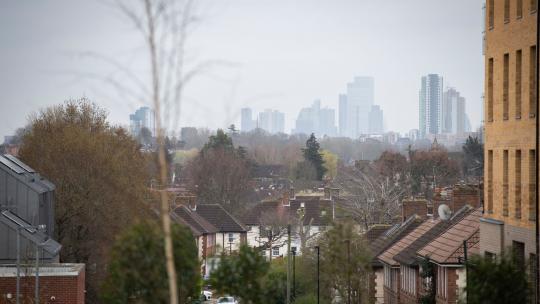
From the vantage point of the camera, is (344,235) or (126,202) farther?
(126,202)

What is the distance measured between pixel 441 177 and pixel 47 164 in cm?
7748

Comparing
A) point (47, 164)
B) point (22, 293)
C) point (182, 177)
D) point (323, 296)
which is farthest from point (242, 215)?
point (22, 293)

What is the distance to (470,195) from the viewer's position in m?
50.7

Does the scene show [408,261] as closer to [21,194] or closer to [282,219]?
[21,194]

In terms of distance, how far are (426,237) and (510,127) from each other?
1498 cm

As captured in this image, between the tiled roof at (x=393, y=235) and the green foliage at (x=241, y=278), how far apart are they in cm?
3245

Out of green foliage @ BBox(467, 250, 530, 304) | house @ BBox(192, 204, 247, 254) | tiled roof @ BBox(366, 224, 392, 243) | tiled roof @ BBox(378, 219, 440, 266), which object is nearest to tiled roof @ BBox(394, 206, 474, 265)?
tiled roof @ BBox(378, 219, 440, 266)

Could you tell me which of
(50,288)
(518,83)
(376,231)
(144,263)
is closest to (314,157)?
(376,231)

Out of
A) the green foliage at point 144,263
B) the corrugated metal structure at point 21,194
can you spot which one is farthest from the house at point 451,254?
the green foliage at point 144,263

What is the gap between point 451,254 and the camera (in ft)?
131

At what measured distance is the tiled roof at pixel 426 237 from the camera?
45.7 meters

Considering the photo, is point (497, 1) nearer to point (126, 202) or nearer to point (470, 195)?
point (470, 195)

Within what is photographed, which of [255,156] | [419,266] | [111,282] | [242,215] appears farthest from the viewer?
[255,156]

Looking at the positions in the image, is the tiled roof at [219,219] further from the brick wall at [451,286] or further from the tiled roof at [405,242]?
the brick wall at [451,286]
